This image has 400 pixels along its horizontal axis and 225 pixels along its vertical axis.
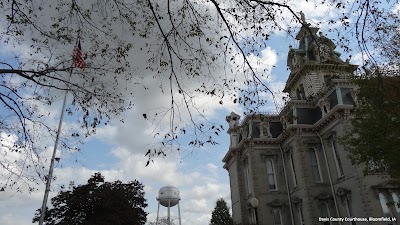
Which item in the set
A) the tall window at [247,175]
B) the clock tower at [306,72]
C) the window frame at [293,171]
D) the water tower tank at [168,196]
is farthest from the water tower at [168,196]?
the window frame at [293,171]

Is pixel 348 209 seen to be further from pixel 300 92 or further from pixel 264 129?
pixel 300 92

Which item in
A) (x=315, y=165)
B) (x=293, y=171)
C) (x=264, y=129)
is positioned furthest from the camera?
(x=264, y=129)

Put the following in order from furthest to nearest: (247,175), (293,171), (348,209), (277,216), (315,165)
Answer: (247,175), (293,171), (277,216), (315,165), (348,209)

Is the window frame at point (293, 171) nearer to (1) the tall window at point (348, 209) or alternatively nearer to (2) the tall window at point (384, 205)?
(1) the tall window at point (348, 209)

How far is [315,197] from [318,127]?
226 inches

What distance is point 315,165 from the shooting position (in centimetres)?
2817

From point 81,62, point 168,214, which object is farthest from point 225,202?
point 81,62

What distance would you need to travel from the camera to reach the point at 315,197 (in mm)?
26625

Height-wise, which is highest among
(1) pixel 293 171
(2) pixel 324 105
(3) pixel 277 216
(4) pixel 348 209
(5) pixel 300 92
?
(5) pixel 300 92

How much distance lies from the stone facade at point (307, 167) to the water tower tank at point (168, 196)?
67.0 feet

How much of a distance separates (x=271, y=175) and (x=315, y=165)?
469 centimetres

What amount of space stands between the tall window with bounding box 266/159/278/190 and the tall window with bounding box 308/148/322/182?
14.0 ft

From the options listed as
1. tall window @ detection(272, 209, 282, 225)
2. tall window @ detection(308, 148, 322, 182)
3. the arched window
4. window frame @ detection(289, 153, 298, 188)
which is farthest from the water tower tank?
the arched window

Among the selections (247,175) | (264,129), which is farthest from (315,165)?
(247,175)
